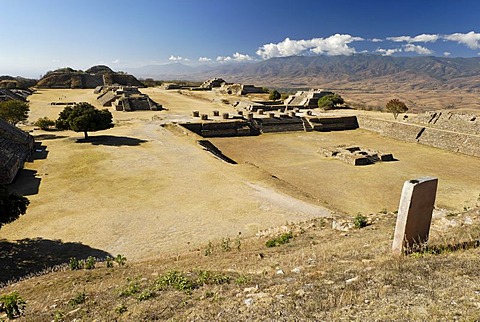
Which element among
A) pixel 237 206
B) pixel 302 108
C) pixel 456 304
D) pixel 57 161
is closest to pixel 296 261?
pixel 456 304

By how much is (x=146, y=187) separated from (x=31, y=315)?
9.12 m

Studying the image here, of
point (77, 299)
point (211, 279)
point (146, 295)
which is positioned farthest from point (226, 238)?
point (77, 299)

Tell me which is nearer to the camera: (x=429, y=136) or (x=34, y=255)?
(x=34, y=255)

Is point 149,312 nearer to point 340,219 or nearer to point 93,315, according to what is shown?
point 93,315

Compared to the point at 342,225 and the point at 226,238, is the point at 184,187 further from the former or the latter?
the point at 342,225

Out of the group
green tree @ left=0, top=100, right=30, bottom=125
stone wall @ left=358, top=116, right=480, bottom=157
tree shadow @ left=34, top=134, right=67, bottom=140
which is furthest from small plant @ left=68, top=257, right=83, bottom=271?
stone wall @ left=358, top=116, right=480, bottom=157

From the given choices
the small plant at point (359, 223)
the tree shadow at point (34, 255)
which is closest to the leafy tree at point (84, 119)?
the tree shadow at point (34, 255)

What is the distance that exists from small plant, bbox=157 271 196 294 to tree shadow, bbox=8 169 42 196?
9774 millimetres

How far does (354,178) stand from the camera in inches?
698

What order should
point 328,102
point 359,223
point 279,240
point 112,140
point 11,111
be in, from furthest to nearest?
point 328,102, point 11,111, point 112,140, point 359,223, point 279,240

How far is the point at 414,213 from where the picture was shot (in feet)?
21.2

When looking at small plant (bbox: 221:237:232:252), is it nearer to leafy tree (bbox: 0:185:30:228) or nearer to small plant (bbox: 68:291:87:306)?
small plant (bbox: 68:291:87:306)

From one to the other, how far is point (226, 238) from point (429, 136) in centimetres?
2329

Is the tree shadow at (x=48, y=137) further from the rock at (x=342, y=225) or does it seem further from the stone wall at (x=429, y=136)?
the stone wall at (x=429, y=136)
